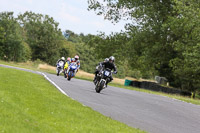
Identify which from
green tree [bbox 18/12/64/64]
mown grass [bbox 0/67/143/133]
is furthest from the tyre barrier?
green tree [bbox 18/12/64/64]

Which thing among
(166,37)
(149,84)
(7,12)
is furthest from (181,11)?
(7,12)

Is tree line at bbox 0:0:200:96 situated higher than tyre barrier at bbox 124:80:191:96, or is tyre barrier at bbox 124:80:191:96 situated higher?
tree line at bbox 0:0:200:96

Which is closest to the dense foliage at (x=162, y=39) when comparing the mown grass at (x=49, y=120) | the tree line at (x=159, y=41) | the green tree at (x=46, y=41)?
the tree line at (x=159, y=41)

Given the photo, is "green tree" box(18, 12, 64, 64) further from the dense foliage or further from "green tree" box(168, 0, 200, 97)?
"green tree" box(168, 0, 200, 97)

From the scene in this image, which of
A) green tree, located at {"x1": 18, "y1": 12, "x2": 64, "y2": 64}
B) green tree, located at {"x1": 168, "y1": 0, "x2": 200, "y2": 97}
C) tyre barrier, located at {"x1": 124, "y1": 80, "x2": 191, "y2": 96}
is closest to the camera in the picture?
tyre barrier, located at {"x1": 124, "y1": 80, "x2": 191, "y2": 96}

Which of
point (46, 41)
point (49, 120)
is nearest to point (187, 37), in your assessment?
point (49, 120)

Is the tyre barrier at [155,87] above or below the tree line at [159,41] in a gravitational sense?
below

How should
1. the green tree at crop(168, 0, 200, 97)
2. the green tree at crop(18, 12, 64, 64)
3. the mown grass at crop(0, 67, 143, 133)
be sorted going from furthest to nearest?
the green tree at crop(18, 12, 64, 64)
the green tree at crop(168, 0, 200, 97)
the mown grass at crop(0, 67, 143, 133)

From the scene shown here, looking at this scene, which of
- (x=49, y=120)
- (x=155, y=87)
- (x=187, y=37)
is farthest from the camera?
(x=155, y=87)

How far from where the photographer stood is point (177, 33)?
1441 inches

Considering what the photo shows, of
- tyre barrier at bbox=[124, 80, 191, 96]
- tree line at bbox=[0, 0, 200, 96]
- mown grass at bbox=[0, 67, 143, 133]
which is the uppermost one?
tree line at bbox=[0, 0, 200, 96]

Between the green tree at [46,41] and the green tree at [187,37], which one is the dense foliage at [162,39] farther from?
the green tree at [46,41]

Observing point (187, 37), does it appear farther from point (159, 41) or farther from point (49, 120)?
point (49, 120)

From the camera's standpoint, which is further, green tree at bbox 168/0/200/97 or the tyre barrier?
green tree at bbox 168/0/200/97
